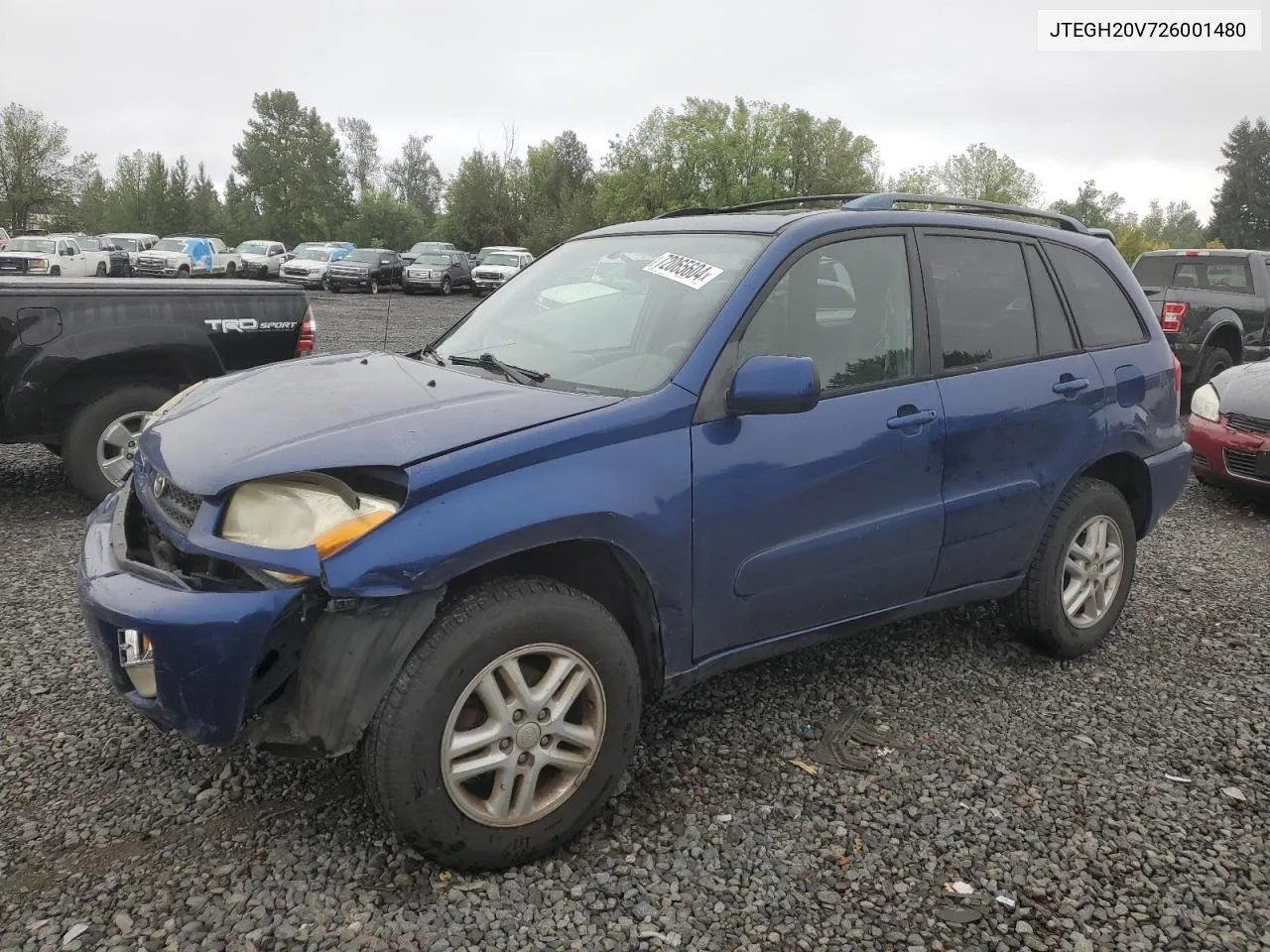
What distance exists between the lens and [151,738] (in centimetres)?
305

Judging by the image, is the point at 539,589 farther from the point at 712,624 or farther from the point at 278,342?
the point at 278,342

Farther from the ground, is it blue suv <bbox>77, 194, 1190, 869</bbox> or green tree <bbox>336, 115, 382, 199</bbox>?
green tree <bbox>336, 115, 382, 199</bbox>

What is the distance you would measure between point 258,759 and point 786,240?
7.47 ft

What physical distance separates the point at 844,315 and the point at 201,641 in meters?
2.11

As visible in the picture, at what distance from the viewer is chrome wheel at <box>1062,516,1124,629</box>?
3820mm

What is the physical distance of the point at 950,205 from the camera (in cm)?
370

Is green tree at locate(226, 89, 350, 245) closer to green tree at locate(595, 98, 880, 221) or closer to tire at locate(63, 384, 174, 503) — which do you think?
green tree at locate(595, 98, 880, 221)

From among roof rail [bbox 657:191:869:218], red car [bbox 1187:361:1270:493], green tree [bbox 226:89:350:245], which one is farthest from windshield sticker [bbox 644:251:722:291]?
green tree [bbox 226:89:350:245]

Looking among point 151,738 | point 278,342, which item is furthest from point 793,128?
point 151,738

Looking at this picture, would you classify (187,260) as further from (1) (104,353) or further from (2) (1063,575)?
(2) (1063,575)

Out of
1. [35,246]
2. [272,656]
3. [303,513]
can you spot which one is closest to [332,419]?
[303,513]

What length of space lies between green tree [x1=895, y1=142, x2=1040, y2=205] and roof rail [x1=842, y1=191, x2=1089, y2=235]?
57847 millimetres

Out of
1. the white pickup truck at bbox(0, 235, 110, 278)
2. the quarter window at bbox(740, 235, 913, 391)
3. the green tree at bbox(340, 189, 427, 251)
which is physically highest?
the green tree at bbox(340, 189, 427, 251)

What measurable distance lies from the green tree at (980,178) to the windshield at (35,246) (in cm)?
4523
